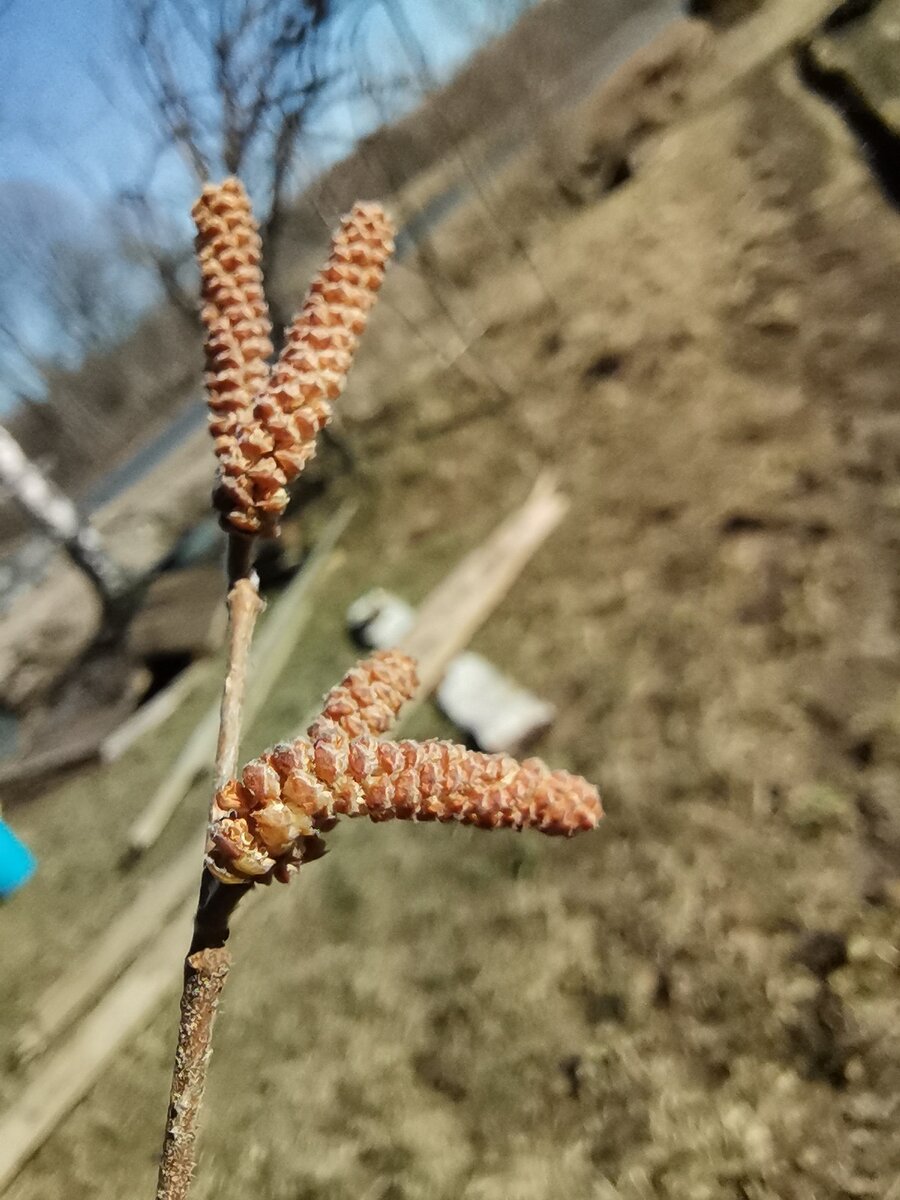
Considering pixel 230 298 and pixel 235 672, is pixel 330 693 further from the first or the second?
pixel 230 298

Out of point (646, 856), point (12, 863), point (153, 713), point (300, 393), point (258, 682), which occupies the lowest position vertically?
point (646, 856)

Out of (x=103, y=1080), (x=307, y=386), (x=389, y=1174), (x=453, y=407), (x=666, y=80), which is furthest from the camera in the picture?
(x=666, y=80)

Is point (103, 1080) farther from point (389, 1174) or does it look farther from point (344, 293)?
point (344, 293)

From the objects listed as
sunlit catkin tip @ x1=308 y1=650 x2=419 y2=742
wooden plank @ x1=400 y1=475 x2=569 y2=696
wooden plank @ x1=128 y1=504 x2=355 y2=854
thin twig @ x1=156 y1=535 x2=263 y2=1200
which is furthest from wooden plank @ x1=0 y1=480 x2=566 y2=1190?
sunlit catkin tip @ x1=308 y1=650 x2=419 y2=742

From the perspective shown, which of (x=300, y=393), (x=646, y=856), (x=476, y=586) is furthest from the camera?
(x=476, y=586)

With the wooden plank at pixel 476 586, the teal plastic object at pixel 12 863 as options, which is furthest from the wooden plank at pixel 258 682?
the wooden plank at pixel 476 586

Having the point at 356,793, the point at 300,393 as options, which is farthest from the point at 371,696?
the point at 300,393

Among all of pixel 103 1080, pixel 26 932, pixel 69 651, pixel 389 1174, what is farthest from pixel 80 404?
pixel 389 1174

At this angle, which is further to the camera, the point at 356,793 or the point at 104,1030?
the point at 104,1030
